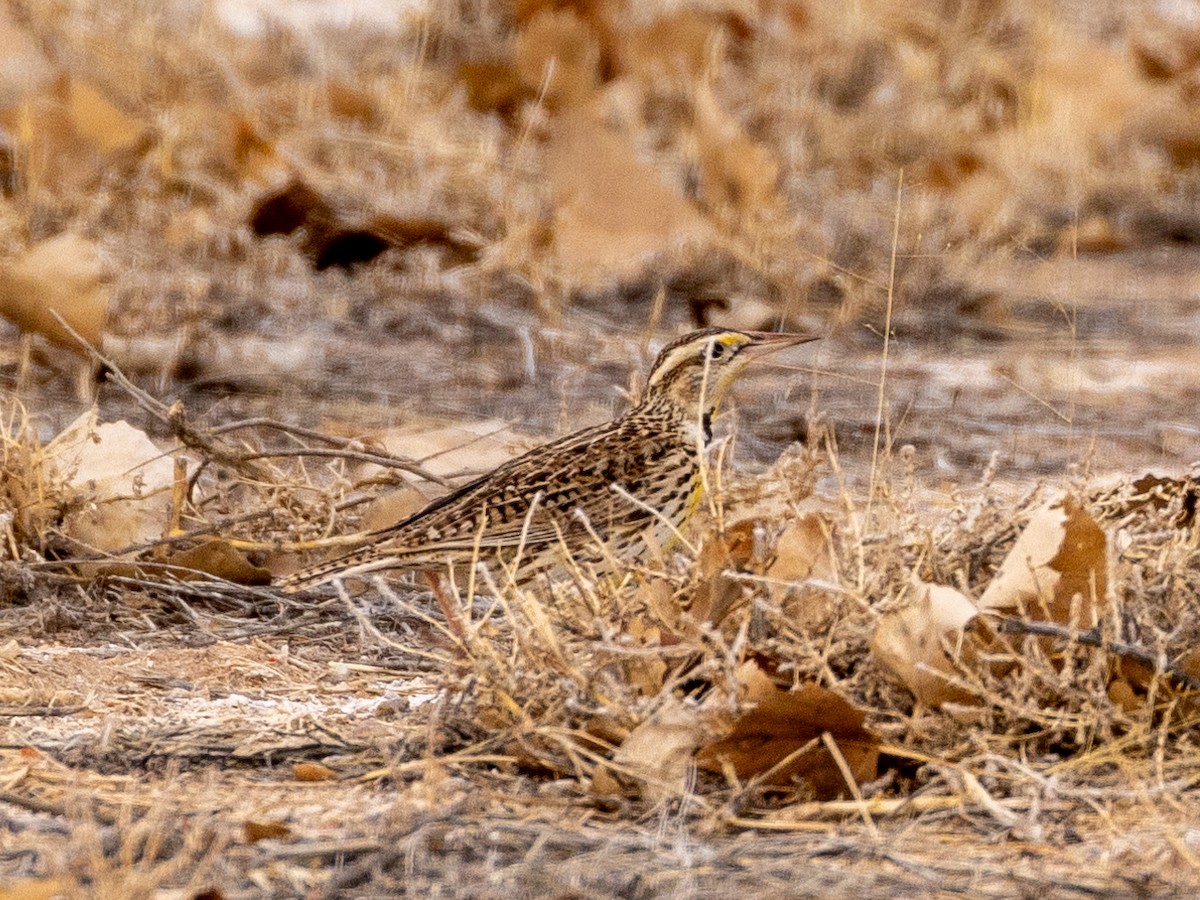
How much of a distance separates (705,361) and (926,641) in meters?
2.03

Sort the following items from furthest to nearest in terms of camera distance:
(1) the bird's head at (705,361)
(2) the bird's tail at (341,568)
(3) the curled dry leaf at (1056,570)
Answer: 1. (1) the bird's head at (705,361)
2. (2) the bird's tail at (341,568)
3. (3) the curled dry leaf at (1056,570)

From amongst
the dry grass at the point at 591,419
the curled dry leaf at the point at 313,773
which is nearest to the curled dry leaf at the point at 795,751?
the dry grass at the point at 591,419

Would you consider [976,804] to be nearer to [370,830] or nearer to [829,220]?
[370,830]

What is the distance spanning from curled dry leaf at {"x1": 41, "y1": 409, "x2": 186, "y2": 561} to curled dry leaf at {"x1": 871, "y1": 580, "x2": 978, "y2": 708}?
2104mm

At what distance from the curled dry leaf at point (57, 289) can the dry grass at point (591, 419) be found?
0.40 metres

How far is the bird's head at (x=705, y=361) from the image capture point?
209 inches

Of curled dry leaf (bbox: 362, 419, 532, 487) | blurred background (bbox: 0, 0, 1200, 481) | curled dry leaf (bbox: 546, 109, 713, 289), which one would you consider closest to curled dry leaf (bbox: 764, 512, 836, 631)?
blurred background (bbox: 0, 0, 1200, 481)

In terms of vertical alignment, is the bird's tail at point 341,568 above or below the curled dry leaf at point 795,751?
below

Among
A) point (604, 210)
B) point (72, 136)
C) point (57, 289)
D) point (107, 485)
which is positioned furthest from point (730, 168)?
point (107, 485)

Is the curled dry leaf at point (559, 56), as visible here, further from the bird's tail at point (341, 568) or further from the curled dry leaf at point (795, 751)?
the curled dry leaf at point (795, 751)

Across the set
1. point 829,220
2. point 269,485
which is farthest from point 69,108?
point 269,485

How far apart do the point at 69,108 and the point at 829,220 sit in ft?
12.0

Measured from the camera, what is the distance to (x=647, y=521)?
15.4ft

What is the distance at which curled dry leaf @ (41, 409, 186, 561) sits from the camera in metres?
4.91
